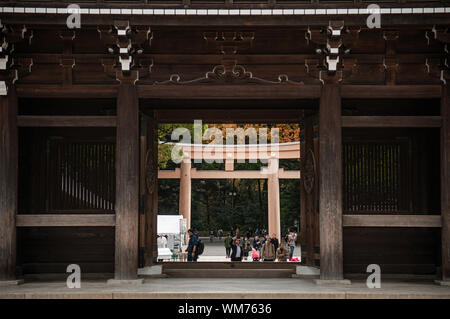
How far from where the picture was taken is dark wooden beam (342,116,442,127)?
38.3 feet

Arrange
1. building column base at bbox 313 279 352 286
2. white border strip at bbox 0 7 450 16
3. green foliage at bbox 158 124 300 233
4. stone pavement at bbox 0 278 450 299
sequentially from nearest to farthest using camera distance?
stone pavement at bbox 0 278 450 299
white border strip at bbox 0 7 450 16
building column base at bbox 313 279 352 286
green foliage at bbox 158 124 300 233

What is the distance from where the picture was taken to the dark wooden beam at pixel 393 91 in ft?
38.6

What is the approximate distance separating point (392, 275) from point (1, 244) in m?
7.74

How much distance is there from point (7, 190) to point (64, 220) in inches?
46.7

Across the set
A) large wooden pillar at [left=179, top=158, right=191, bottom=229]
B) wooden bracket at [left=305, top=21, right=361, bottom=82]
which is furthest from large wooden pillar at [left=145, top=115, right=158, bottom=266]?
large wooden pillar at [left=179, top=158, right=191, bottom=229]

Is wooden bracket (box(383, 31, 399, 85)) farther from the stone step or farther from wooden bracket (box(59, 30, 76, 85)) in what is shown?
wooden bracket (box(59, 30, 76, 85))

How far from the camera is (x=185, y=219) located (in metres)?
27.9

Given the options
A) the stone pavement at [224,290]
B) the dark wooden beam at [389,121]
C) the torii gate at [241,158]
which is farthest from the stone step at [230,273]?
the torii gate at [241,158]

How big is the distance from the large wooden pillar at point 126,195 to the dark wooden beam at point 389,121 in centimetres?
401

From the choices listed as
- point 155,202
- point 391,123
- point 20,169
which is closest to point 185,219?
point 155,202

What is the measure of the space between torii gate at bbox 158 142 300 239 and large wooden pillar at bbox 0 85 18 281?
53.6ft

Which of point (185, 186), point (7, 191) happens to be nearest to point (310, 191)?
point (7, 191)

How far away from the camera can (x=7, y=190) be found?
11516mm
